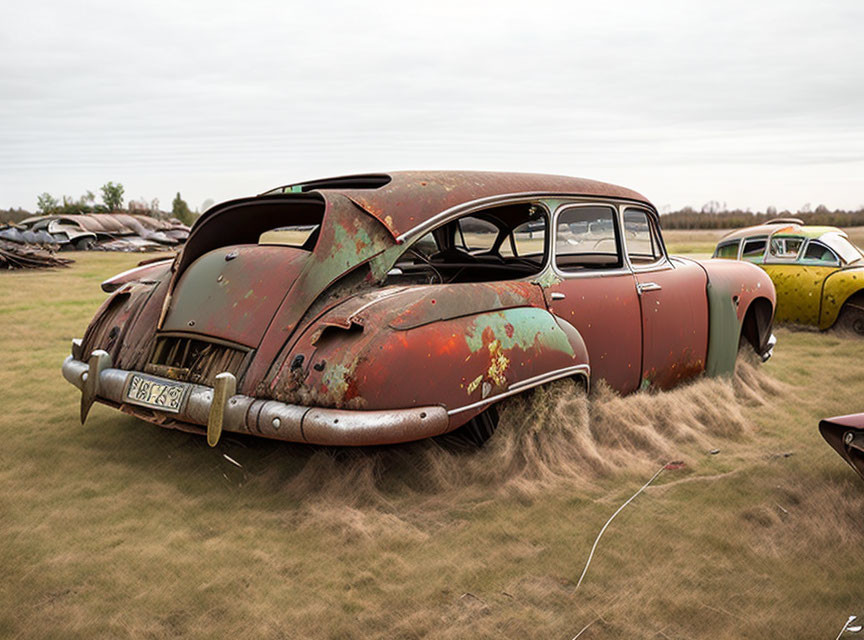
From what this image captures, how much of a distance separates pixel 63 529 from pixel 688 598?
2.67m

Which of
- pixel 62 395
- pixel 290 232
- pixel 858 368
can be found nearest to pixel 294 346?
pixel 290 232

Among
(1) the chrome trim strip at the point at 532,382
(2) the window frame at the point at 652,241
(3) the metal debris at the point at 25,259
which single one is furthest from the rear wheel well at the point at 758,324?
(3) the metal debris at the point at 25,259

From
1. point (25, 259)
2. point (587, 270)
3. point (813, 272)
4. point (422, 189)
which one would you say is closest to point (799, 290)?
point (813, 272)

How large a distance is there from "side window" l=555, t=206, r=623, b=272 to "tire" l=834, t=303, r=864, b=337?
17.0 feet

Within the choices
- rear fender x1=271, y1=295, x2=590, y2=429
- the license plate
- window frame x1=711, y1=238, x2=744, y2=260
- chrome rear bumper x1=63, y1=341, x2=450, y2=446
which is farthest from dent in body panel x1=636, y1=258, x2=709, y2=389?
window frame x1=711, y1=238, x2=744, y2=260

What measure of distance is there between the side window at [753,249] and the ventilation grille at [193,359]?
25.9ft

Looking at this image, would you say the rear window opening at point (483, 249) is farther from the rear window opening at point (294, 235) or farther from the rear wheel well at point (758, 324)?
the rear wheel well at point (758, 324)

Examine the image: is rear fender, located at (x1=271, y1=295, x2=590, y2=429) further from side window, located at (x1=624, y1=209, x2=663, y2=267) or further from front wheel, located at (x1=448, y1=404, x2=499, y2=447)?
side window, located at (x1=624, y1=209, x2=663, y2=267)

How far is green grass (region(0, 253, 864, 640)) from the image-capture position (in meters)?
2.72

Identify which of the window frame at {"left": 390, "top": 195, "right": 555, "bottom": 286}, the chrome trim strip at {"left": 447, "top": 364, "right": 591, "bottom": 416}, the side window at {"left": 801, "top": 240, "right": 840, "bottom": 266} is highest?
the window frame at {"left": 390, "top": 195, "right": 555, "bottom": 286}

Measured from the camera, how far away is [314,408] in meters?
3.48

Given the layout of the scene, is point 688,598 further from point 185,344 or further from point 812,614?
point 185,344

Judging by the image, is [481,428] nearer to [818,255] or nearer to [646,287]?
[646,287]

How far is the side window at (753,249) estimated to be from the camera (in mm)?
9867
